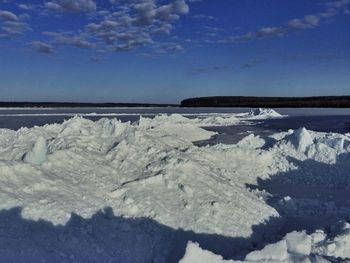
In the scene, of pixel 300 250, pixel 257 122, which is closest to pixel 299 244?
pixel 300 250

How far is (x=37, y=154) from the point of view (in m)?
6.07

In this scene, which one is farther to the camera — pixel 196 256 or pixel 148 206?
pixel 148 206

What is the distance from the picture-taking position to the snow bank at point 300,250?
3.86 meters

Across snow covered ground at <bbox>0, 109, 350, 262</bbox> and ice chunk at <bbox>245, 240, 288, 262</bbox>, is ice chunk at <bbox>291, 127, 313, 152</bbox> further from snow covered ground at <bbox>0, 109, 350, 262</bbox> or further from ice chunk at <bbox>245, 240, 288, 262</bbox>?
ice chunk at <bbox>245, 240, 288, 262</bbox>

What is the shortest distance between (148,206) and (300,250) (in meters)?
2.01

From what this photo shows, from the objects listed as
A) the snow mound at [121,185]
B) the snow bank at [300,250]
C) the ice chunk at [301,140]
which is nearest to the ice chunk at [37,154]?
the snow mound at [121,185]

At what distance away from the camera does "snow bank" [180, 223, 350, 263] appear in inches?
152

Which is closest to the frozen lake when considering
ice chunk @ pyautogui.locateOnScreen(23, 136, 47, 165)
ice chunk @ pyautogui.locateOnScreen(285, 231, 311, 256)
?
ice chunk @ pyautogui.locateOnScreen(23, 136, 47, 165)

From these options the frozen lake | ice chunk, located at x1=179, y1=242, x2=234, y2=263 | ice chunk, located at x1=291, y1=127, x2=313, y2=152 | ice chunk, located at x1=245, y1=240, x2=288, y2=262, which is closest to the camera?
ice chunk, located at x1=179, y1=242, x2=234, y2=263

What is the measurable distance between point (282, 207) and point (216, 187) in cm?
112

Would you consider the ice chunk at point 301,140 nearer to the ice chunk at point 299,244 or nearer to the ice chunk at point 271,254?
the ice chunk at point 299,244

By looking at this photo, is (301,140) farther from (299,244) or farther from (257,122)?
(257,122)

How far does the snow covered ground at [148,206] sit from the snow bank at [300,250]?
1 centimetres

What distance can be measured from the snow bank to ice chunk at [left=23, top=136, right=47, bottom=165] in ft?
9.98
